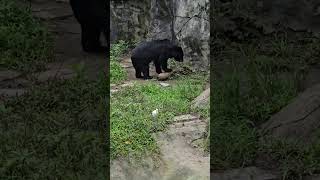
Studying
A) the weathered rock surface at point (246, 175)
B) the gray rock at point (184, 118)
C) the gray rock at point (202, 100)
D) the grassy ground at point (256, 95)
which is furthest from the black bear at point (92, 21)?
the weathered rock surface at point (246, 175)

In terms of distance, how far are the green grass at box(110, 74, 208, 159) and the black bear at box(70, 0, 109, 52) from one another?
137 cm

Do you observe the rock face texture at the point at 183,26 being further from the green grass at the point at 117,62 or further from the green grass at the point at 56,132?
the green grass at the point at 56,132

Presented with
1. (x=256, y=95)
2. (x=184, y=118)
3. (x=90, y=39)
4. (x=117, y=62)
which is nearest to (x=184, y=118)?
(x=184, y=118)

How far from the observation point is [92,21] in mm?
6914

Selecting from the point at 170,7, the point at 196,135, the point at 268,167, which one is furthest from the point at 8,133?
the point at 170,7

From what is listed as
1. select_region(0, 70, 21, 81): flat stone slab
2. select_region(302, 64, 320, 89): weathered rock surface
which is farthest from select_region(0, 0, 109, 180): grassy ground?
select_region(302, 64, 320, 89): weathered rock surface

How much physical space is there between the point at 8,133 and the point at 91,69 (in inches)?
68.6

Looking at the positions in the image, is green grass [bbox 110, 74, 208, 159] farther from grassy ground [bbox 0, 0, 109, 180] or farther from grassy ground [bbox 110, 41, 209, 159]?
grassy ground [bbox 0, 0, 109, 180]

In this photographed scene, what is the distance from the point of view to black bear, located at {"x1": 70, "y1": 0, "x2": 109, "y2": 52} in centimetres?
681

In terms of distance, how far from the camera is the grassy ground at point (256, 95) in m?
4.29

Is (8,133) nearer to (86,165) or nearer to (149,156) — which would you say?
(86,165)

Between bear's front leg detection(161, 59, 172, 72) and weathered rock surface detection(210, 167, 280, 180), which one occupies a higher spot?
bear's front leg detection(161, 59, 172, 72)

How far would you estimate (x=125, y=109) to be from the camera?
5.18 metres

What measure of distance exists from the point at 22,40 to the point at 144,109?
225cm
